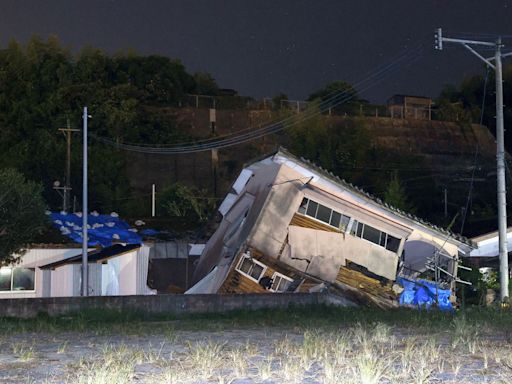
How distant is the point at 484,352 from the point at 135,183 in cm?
4738

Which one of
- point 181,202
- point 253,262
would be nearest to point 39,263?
point 253,262

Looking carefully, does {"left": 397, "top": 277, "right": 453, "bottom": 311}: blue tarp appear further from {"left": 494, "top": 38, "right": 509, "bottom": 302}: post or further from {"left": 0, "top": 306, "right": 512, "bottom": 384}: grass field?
{"left": 0, "top": 306, "right": 512, "bottom": 384}: grass field

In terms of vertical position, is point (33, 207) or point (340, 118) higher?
point (340, 118)

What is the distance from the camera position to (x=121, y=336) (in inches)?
532

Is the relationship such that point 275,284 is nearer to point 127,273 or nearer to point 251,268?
point 251,268

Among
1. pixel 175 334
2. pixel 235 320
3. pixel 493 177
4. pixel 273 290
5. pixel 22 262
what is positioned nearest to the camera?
pixel 175 334

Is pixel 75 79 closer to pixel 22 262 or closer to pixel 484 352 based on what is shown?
pixel 22 262

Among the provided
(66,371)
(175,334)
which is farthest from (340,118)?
(66,371)

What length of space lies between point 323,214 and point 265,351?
1692 centimetres

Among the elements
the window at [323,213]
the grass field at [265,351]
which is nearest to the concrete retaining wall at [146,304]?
the grass field at [265,351]

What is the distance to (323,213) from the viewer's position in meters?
27.4

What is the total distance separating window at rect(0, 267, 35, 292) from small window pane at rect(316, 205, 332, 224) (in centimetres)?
1128

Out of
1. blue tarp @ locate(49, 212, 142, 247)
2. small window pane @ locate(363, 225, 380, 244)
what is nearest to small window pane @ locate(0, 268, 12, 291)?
blue tarp @ locate(49, 212, 142, 247)

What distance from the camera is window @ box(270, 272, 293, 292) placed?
85.5 feet
